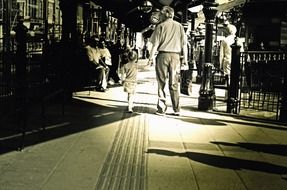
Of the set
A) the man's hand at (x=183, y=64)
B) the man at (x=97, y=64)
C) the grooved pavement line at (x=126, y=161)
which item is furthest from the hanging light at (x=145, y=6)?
the grooved pavement line at (x=126, y=161)

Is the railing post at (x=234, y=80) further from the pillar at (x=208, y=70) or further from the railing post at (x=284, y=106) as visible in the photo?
the railing post at (x=284, y=106)

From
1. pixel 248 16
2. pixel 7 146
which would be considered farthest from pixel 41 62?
pixel 248 16

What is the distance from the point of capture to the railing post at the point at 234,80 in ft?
30.0

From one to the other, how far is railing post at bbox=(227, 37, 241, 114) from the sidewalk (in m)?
0.69

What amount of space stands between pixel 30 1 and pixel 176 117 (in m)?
9.13

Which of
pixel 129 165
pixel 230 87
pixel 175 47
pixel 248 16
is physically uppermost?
pixel 248 16

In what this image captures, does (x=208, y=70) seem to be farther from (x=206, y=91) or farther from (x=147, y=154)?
(x=147, y=154)

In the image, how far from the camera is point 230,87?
30.7 ft

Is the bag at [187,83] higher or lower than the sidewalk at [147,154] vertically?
higher

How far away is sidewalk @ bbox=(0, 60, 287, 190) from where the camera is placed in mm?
4391

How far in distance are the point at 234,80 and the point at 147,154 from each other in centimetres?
433

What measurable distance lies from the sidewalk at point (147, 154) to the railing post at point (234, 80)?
69cm

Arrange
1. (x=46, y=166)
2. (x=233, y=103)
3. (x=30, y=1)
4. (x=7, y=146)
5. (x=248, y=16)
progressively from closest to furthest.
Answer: (x=46, y=166) < (x=7, y=146) < (x=233, y=103) < (x=30, y=1) < (x=248, y=16)

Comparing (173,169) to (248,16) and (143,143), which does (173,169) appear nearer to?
(143,143)
